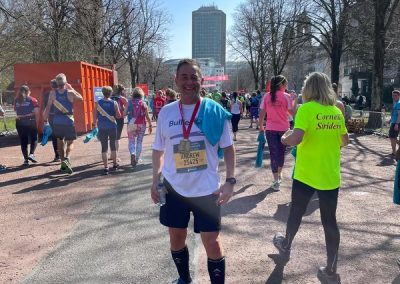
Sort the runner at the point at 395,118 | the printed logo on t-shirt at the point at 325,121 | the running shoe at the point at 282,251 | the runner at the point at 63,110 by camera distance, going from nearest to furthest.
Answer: the printed logo on t-shirt at the point at 325,121, the running shoe at the point at 282,251, the runner at the point at 63,110, the runner at the point at 395,118

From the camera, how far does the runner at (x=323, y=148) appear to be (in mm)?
3445

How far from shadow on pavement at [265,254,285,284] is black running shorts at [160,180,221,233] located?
1.04m

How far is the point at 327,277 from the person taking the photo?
11.4ft

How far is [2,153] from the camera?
11289mm

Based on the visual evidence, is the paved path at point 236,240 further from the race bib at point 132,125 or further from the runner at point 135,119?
the race bib at point 132,125

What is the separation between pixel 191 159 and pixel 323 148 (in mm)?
1316

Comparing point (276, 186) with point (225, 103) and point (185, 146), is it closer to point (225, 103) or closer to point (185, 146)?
point (185, 146)

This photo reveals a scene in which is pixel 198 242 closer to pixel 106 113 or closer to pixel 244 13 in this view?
pixel 106 113

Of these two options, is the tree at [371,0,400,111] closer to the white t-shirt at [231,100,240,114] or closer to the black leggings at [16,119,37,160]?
the white t-shirt at [231,100,240,114]

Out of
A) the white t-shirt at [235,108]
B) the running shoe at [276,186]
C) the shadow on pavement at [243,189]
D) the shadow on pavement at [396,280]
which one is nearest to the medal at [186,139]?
the shadow on pavement at [396,280]

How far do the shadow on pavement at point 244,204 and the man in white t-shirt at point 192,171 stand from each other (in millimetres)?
2650

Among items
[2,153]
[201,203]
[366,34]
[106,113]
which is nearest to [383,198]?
[201,203]

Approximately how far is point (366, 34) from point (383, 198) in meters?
21.1

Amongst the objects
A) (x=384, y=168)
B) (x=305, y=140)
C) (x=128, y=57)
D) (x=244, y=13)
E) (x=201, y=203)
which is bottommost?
(x=384, y=168)
